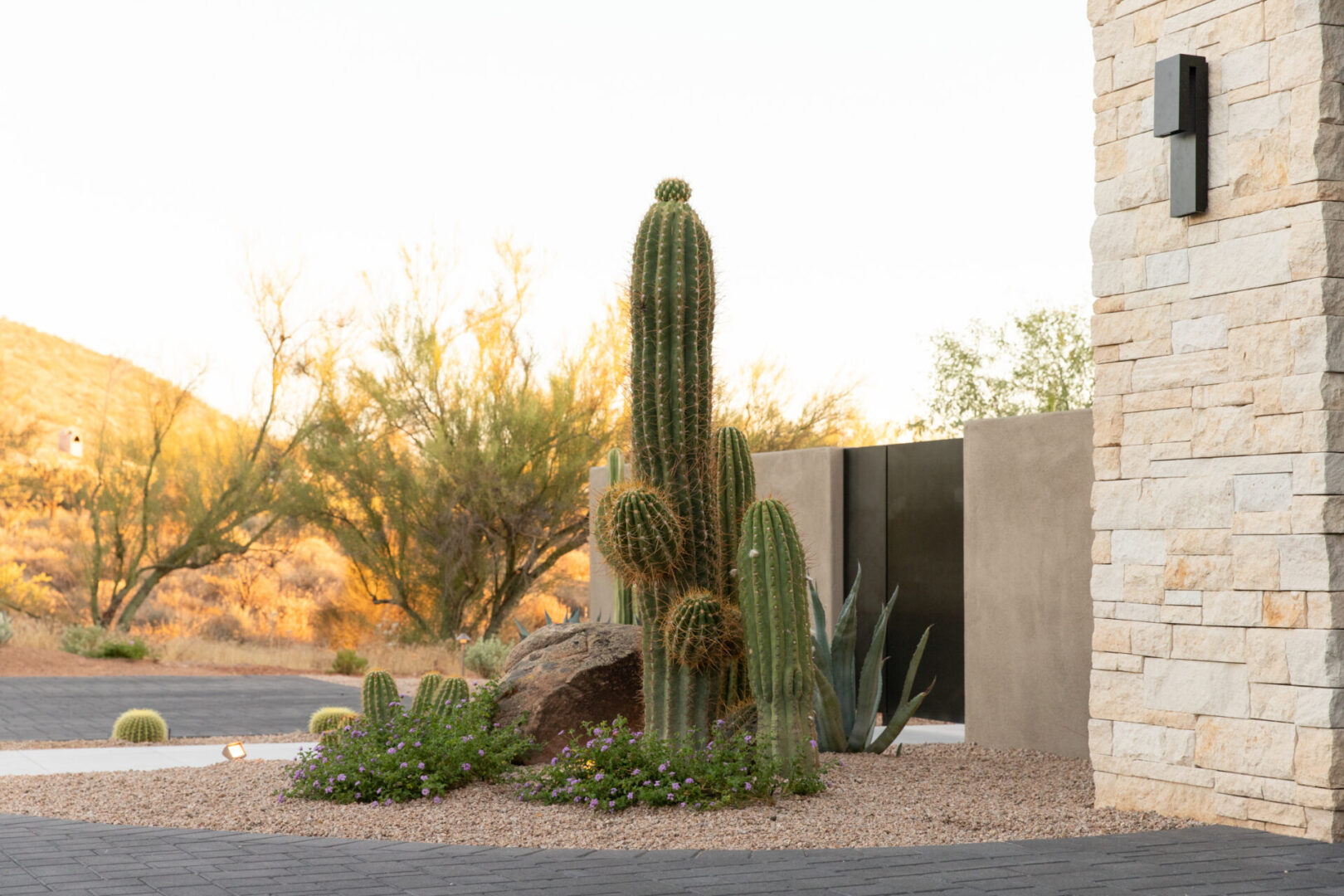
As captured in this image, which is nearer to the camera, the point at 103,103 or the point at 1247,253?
the point at 1247,253

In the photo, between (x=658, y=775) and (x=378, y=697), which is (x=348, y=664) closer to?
(x=378, y=697)

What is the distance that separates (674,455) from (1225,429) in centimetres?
269

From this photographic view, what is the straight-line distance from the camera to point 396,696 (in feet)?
25.5

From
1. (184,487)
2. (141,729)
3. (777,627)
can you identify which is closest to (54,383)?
(184,487)

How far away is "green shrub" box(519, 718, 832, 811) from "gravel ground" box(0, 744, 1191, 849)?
3.6 inches

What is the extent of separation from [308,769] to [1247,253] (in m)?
5.16

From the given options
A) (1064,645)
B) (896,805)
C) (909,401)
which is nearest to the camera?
(896,805)

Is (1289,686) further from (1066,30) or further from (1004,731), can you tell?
(1066,30)

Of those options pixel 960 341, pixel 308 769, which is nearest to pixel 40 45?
pixel 960 341

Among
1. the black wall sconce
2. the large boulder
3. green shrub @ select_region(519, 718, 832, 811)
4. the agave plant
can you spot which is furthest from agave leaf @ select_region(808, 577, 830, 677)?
the black wall sconce

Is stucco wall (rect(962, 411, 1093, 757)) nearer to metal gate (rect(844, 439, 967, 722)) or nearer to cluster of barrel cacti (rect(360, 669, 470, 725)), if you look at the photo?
metal gate (rect(844, 439, 967, 722))

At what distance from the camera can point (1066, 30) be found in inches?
616

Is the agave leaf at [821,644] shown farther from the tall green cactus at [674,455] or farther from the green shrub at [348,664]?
the green shrub at [348,664]

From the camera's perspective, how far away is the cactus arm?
7.90m
